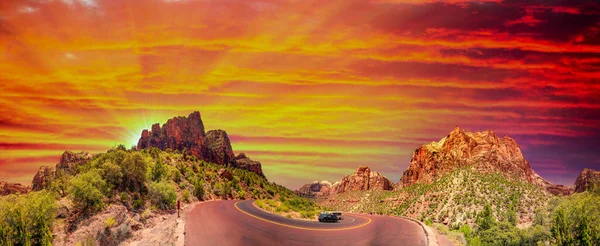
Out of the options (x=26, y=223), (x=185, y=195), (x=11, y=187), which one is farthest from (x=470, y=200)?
(x=11, y=187)

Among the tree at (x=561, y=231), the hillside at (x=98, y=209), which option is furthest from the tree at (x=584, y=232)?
the hillside at (x=98, y=209)

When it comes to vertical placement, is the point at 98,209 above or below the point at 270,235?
below

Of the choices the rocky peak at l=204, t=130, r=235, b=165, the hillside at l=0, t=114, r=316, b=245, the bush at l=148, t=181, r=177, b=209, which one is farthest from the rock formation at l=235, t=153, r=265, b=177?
the bush at l=148, t=181, r=177, b=209

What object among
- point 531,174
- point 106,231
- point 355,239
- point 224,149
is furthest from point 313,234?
point 224,149

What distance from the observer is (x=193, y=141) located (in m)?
184

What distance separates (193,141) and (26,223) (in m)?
157

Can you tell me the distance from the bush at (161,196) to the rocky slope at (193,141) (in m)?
137

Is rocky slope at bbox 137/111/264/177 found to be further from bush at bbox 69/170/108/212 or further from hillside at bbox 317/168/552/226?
bush at bbox 69/170/108/212

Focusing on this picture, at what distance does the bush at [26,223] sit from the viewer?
2972cm

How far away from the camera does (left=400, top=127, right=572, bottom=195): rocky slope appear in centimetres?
9625

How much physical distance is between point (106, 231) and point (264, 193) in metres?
65.8

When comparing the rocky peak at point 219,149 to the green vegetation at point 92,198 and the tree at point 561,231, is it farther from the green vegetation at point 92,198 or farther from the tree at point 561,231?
the tree at point 561,231

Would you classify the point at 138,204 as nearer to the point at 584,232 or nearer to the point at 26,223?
the point at 26,223

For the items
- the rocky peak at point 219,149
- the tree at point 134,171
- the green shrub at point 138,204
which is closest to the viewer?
the green shrub at point 138,204
